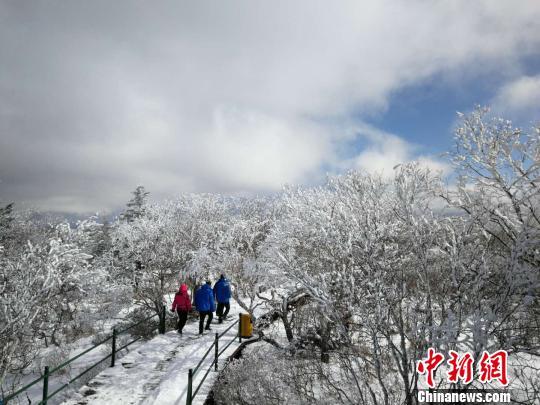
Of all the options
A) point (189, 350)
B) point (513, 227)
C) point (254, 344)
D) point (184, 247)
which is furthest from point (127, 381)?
point (184, 247)

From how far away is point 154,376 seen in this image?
7824 mm

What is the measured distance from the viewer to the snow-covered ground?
6.68 meters

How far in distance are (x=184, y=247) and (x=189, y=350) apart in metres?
12.0

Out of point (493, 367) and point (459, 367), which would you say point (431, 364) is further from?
point (493, 367)

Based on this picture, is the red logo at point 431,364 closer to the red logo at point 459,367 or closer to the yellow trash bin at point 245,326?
the red logo at point 459,367

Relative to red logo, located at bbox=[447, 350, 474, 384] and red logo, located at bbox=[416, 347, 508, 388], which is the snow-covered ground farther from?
red logo, located at bbox=[447, 350, 474, 384]

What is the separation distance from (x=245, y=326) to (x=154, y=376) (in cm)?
451

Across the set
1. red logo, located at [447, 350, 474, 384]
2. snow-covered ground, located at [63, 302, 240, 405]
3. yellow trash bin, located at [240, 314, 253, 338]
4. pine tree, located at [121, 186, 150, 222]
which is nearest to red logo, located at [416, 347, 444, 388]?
red logo, located at [447, 350, 474, 384]

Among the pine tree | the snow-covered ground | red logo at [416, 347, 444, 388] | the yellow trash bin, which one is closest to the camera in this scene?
red logo at [416, 347, 444, 388]

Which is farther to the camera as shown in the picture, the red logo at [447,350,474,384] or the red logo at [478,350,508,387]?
the red logo at [478,350,508,387]

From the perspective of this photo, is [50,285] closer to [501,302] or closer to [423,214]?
[423,214]

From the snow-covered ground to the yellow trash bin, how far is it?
4.11 ft

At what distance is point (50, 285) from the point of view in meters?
11.7

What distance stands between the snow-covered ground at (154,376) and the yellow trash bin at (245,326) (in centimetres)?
125
